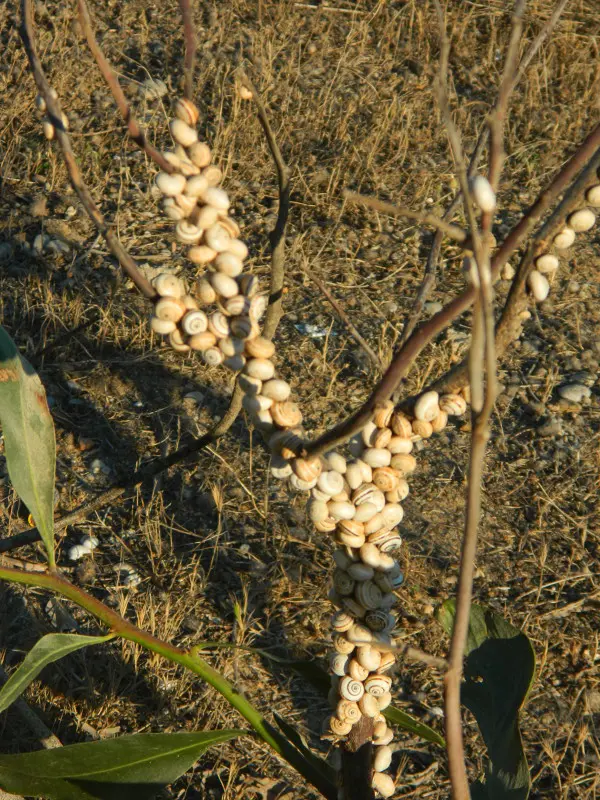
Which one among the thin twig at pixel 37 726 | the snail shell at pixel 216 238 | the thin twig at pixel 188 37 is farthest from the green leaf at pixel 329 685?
the thin twig at pixel 188 37

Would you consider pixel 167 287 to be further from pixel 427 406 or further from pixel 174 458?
pixel 174 458

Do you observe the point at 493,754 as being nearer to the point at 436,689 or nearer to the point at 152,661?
the point at 436,689

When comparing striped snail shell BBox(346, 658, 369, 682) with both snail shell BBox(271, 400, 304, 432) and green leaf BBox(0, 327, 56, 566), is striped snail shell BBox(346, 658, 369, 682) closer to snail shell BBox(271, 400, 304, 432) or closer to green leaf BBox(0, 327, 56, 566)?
snail shell BBox(271, 400, 304, 432)

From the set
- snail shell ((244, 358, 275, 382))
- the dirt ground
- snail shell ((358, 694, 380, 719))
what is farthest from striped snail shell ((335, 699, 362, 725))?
snail shell ((244, 358, 275, 382))

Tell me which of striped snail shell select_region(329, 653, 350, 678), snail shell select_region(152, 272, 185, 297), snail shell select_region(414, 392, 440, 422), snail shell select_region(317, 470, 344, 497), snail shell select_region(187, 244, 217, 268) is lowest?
striped snail shell select_region(329, 653, 350, 678)

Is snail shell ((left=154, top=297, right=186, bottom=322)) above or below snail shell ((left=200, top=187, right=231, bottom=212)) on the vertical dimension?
below

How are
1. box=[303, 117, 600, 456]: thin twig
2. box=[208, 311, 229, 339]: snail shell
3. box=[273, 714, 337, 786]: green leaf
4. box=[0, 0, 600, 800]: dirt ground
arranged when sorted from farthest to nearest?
box=[0, 0, 600, 800]: dirt ground → box=[273, 714, 337, 786]: green leaf → box=[208, 311, 229, 339]: snail shell → box=[303, 117, 600, 456]: thin twig

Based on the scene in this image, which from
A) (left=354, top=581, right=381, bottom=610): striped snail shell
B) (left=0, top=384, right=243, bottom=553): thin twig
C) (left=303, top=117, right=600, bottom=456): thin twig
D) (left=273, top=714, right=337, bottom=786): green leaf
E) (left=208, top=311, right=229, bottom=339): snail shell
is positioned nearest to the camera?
(left=303, top=117, right=600, bottom=456): thin twig
